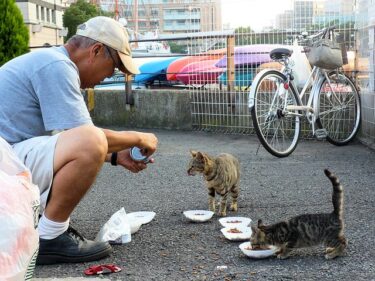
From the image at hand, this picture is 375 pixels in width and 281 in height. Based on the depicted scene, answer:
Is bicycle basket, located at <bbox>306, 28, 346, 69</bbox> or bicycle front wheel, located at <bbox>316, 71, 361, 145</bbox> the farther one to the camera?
bicycle front wheel, located at <bbox>316, 71, 361, 145</bbox>

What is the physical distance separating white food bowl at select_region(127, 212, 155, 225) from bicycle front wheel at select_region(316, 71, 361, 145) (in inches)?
139

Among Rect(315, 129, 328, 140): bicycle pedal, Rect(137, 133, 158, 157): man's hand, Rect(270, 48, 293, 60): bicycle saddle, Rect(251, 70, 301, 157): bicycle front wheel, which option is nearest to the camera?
Rect(137, 133, 158, 157): man's hand

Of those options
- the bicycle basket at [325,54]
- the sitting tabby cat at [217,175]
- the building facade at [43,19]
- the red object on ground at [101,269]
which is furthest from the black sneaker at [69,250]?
the building facade at [43,19]

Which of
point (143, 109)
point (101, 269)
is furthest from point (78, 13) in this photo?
point (101, 269)

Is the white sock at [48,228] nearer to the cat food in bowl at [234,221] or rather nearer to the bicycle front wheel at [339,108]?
the cat food in bowl at [234,221]

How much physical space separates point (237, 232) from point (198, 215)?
1.61 feet

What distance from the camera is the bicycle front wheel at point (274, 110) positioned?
6352 mm

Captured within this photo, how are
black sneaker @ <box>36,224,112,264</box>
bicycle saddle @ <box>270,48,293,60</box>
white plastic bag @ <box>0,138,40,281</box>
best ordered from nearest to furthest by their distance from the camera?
white plastic bag @ <box>0,138,40,281</box>
black sneaker @ <box>36,224,112,264</box>
bicycle saddle @ <box>270,48,293,60</box>

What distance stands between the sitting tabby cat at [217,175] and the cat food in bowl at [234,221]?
323mm

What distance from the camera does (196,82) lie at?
8.67 metres

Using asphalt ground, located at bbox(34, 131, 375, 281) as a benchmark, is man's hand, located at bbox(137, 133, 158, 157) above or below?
above

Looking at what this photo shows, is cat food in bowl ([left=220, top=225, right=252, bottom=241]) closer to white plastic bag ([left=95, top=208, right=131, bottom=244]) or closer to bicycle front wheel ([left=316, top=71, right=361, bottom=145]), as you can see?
white plastic bag ([left=95, top=208, right=131, bottom=244])

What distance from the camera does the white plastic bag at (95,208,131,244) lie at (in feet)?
11.6

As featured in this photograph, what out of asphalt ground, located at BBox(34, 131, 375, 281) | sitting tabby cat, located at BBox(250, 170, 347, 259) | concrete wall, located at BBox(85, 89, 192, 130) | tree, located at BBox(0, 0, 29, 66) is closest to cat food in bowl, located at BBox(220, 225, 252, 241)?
asphalt ground, located at BBox(34, 131, 375, 281)
